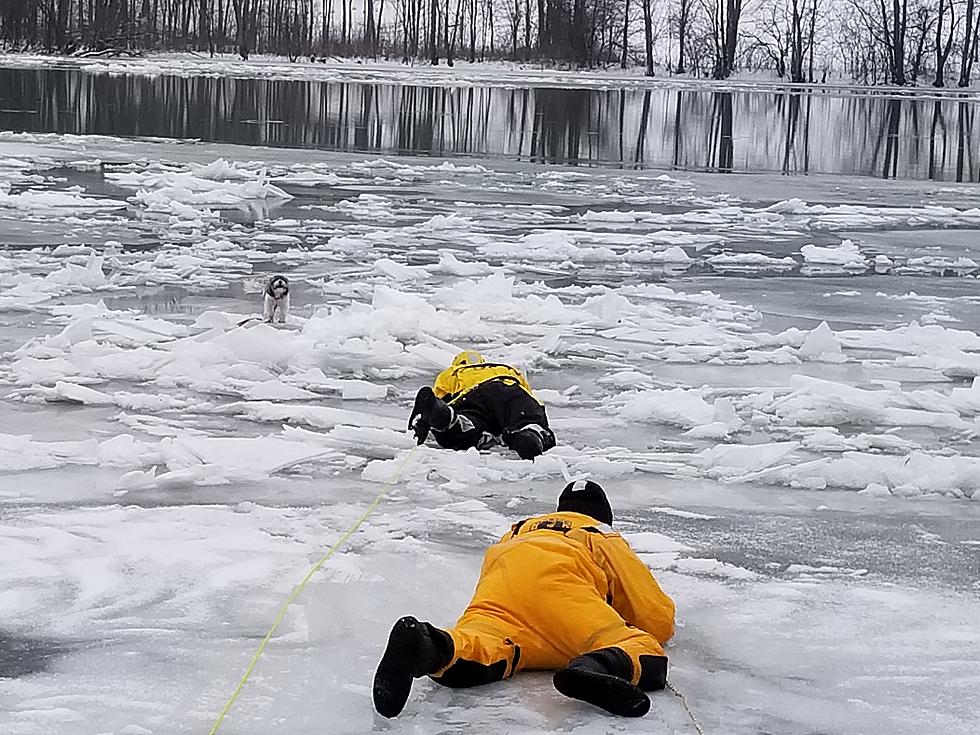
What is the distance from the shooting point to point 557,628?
3.00m

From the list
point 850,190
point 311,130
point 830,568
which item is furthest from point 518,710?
point 311,130

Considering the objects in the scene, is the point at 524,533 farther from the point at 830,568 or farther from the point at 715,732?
the point at 830,568

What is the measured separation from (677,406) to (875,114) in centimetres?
2896

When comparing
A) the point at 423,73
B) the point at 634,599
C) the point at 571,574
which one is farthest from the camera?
the point at 423,73

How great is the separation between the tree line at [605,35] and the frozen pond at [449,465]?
4683 centimetres

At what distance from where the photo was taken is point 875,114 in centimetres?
3259

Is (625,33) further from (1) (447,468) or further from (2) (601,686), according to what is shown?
(2) (601,686)

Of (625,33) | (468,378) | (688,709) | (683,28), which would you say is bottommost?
(688,709)

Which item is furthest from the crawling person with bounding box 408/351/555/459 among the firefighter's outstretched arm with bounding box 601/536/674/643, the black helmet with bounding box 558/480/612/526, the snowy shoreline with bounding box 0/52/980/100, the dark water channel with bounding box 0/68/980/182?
the snowy shoreline with bounding box 0/52/980/100

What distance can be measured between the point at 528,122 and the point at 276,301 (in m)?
19.4

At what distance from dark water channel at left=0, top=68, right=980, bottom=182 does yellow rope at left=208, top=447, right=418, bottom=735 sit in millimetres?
14219

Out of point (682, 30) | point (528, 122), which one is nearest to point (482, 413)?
point (528, 122)

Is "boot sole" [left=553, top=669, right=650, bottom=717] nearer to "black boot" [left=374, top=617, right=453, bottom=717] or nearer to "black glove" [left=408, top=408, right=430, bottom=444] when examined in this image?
"black boot" [left=374, top=617, right=453, bottom=717]

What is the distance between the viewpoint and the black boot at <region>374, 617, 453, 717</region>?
2.77 meters
